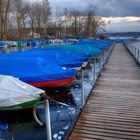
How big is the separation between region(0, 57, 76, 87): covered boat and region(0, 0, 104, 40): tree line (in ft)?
144

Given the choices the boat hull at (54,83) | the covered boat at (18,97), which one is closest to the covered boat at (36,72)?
the boat hull at (54,83)

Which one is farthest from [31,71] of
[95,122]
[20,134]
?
[95,122]

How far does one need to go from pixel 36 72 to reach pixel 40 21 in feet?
235

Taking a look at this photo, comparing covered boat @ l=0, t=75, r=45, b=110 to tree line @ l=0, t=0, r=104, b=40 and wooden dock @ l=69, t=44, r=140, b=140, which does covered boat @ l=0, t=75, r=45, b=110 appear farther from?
tree line @ l=0, t=0, r=104, b=40

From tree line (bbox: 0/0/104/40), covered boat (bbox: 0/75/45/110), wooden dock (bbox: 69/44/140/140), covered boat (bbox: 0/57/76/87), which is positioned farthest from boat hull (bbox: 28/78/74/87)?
tree line (bbox: 0/0/104/40)

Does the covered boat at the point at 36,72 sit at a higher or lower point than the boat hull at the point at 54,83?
higher

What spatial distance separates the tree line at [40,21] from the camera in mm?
60016

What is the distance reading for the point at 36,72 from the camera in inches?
510

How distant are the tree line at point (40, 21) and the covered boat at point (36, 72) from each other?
1724 inches

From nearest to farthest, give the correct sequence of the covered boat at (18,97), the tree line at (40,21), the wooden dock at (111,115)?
the covered boat at (18,97)
the wooden dock at (111,115)
the tree line at (40,21)

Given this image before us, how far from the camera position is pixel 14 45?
47.5 metres

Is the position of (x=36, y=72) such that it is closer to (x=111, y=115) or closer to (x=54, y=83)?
(x=54, y=83)

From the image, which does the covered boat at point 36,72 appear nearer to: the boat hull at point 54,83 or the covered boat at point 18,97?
the boat hull at point 54,83

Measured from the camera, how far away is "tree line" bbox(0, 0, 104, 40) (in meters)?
60.0
